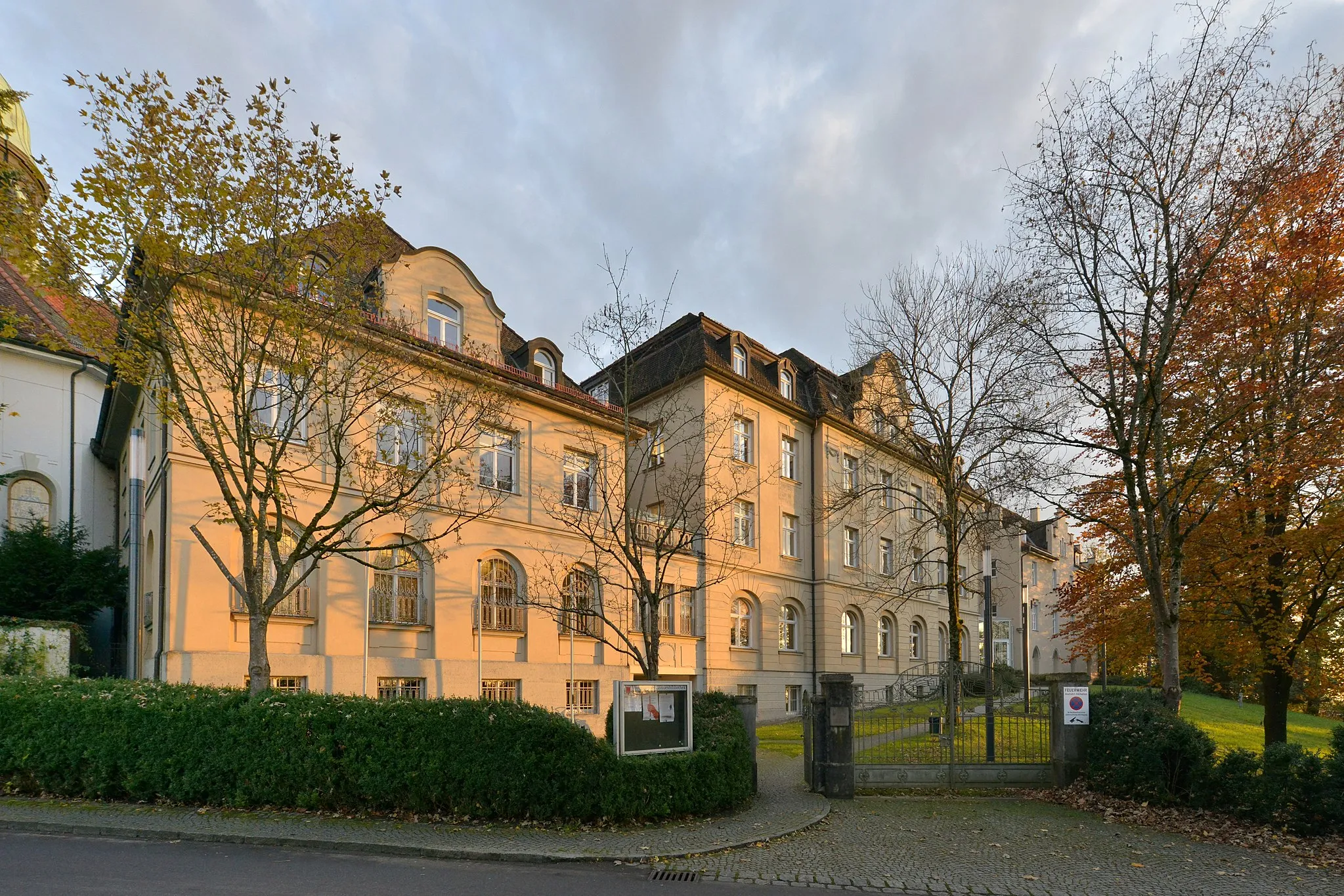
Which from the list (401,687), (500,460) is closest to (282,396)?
(401,687)

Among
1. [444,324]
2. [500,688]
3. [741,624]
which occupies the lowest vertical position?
[500,688]

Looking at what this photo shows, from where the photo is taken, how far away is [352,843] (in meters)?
8.43

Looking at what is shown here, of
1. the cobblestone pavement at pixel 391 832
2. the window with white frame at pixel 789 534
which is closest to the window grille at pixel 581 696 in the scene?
the window with white frame at pixel 789 534

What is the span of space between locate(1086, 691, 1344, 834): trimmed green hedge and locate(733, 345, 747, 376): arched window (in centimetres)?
2042

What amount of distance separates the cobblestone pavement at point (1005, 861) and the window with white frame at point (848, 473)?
24.1 metres

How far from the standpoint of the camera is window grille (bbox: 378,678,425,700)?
18594mm

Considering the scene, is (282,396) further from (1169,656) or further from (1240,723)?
(1240,723)

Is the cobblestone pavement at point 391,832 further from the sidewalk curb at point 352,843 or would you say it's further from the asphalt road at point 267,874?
the asphalt road at point 267,874

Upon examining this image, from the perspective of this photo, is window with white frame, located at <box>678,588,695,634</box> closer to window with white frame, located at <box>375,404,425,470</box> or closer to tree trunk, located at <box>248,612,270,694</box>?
window with white frame, located at <box>375,404,425,470</box>

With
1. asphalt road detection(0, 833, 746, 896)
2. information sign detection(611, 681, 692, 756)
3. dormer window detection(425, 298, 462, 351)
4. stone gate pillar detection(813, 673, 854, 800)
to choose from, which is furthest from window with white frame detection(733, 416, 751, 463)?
asphalt road detection(0, 833, 746, 896)

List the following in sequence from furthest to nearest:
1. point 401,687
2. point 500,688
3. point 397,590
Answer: point 500,688 < point 397,590 < point 401,687

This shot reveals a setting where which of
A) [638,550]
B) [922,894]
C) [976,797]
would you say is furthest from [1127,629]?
[922,894]

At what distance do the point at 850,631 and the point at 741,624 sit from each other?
24.8 feet

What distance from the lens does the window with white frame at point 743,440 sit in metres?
30.0
